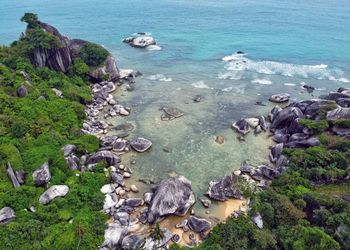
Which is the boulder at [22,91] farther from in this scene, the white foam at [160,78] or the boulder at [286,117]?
the boulder at [286,117]

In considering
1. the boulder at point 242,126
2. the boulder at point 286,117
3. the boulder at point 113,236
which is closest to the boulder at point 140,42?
the boulder at point 242,126

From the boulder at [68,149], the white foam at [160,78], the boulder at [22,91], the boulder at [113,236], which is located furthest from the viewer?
the white foam at [160,78]

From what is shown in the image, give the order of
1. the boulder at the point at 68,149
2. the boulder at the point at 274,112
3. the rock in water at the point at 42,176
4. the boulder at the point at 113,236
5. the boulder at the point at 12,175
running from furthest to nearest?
the boulder at the point at 274,112 → the boulder at the point at 68,149 → the rock in water at the point at 42,176 → the boulder at the point at 12,175 → the boulder at the point at 113,236

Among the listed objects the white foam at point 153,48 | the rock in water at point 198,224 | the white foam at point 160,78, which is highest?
the white foam at point 153,48

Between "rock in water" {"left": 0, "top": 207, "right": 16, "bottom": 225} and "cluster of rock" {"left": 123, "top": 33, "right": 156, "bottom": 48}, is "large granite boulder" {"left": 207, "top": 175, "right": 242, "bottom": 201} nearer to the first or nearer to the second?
"rock in water" {"left": 0, "top": 207, "right": 16, "bottom": 225}

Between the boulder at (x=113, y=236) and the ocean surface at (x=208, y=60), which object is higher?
the ocean surface at (x=208, y=60)

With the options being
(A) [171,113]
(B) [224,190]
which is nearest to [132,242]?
(B) [224,190]

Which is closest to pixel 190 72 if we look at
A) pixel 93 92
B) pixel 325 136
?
pixel 93 92

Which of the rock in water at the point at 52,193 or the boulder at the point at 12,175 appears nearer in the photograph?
the rock in water at the point at 52,193
